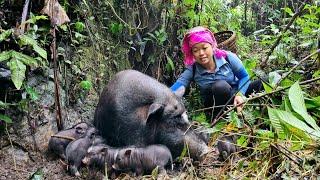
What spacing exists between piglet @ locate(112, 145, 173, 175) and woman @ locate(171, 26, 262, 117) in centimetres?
141

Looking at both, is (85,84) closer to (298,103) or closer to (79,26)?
(79,26)

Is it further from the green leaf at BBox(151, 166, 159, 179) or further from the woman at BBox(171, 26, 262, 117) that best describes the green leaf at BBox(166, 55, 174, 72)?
the green leaf at BBox(151, 166, 159, 179)

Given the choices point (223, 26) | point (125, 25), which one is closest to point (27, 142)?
point (125, 25)

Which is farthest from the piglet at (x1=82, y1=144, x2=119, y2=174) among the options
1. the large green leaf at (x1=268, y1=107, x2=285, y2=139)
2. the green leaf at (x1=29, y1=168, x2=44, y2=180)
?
the large green leaf at (x1=268, y1=107, x2=285, y2=139)

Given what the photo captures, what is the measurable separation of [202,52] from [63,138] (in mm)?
1741

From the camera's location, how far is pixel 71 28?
4.63m

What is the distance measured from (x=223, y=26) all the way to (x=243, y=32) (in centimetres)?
228

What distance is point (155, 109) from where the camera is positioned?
139 inches

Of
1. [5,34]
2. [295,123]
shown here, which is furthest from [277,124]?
[5,34]

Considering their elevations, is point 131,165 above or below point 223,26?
below

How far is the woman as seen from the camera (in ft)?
15.4

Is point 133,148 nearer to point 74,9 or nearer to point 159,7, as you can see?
point 74,9

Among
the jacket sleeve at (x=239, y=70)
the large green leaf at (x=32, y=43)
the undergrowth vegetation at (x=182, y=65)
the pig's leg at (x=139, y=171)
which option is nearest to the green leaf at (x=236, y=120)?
the undergrowth vegetation at (x=182, y=65)

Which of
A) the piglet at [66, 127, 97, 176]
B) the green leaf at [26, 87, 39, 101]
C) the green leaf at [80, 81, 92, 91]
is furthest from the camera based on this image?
the green leaf at [80, 81, 92, 91]
